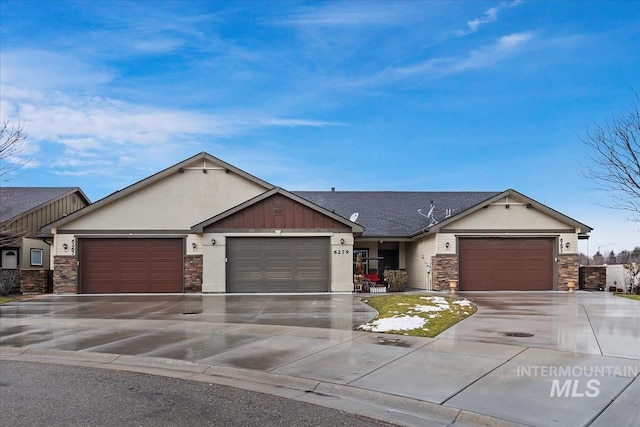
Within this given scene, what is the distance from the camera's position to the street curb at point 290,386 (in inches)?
225

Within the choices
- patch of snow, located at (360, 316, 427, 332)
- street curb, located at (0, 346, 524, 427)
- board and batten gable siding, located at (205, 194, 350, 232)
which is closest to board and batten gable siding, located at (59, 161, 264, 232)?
board and batten gable siding, located at (205, 194, 350, 232)

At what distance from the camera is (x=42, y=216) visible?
28.3 m

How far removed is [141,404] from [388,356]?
391 cm

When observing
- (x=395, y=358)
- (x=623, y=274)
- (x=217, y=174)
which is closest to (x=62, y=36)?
(x=217, y=174)

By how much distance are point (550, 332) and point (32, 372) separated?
9397mm

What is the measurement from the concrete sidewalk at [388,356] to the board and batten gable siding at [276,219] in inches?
277

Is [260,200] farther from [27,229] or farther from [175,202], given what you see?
[27,229]

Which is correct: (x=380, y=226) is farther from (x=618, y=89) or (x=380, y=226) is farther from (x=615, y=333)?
(x=615, y=333)

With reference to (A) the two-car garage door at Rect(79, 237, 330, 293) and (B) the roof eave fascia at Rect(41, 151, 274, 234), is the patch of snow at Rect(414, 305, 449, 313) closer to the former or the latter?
(A) the two-car garage door at Rect(79, 237, 330, 293)

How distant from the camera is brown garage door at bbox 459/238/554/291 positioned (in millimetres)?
22562

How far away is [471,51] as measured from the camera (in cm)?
1844

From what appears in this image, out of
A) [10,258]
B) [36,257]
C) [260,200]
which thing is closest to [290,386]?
[260,200]

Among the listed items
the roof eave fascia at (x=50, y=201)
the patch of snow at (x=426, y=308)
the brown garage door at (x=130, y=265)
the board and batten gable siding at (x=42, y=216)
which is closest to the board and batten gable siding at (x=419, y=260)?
the patch of snow at (x=426, y=308)

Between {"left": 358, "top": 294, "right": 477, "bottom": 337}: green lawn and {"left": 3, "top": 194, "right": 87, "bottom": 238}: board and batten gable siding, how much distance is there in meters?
18.6
